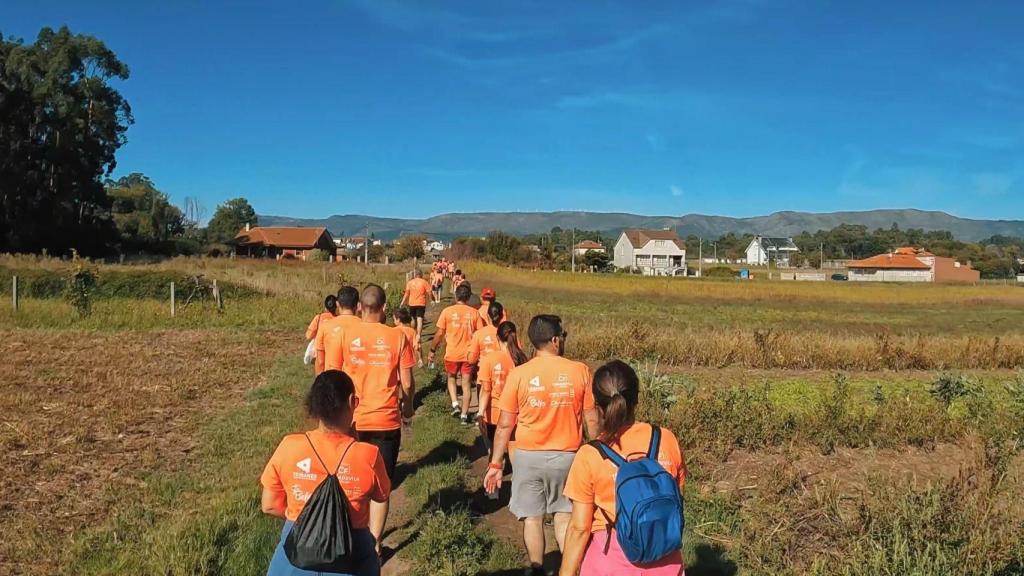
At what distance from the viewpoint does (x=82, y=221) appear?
171 ft

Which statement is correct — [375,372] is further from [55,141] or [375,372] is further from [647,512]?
[55,141]

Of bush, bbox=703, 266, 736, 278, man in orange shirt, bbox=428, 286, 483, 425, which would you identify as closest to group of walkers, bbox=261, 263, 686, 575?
man in orange shirt, bbox=428, 286, 483, 425

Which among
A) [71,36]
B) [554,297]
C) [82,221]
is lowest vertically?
[554,297]

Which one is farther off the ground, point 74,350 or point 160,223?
point 160,223

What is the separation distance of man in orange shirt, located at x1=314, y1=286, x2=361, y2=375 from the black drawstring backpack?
252 cm

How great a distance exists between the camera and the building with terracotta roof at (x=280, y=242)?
84.0m

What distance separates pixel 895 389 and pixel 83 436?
1208 centimetres

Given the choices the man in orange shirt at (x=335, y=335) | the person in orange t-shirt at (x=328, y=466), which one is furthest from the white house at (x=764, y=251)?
the person in orange t-shirt at (x=328, y=466)

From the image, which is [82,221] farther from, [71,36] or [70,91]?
[71,36]

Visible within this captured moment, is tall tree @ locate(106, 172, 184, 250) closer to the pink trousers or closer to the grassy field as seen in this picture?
the grassy field

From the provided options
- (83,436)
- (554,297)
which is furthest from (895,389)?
(554,297)

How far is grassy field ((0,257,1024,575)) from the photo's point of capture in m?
4.99

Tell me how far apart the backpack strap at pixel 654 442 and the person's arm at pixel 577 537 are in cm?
37

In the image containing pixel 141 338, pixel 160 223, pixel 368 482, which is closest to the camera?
pixel 368 482
